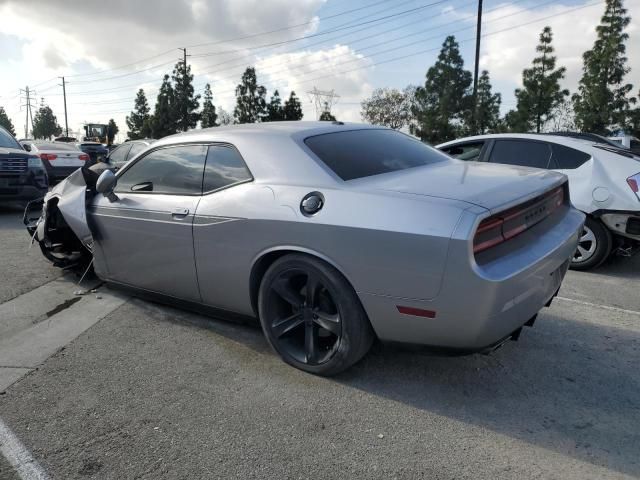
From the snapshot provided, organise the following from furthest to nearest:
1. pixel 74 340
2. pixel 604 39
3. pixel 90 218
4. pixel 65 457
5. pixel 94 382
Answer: pixel 604 39 → pixel 90 218 → pixel 74 340 → pixel 94 382 → pixel 65 457

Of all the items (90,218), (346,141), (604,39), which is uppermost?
(604,39)

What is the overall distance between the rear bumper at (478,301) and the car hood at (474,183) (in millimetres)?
257

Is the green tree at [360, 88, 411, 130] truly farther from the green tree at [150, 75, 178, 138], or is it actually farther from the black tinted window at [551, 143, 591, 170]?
the black tinted window at [551, 143, 591, 170]

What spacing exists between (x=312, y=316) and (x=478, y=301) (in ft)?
3.27

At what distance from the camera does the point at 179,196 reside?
355cm

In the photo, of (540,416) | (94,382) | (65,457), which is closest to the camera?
(65,457)

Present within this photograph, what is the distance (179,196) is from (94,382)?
1337 mm

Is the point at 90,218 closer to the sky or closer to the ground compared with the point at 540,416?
closer to the sky

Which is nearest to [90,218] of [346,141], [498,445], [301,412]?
[346,141]

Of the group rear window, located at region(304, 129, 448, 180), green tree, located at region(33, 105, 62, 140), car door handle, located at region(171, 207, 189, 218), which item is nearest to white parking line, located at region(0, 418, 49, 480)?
car door handle, located at region(171, 207, 189, 218)

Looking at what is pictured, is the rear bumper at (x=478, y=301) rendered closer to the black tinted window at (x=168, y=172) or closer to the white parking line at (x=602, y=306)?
the black tinted window at (x=168, y=172)

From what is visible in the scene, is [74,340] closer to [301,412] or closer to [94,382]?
[94,382]

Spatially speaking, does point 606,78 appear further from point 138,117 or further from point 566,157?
point 138,117

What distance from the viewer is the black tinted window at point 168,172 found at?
3549 mm
